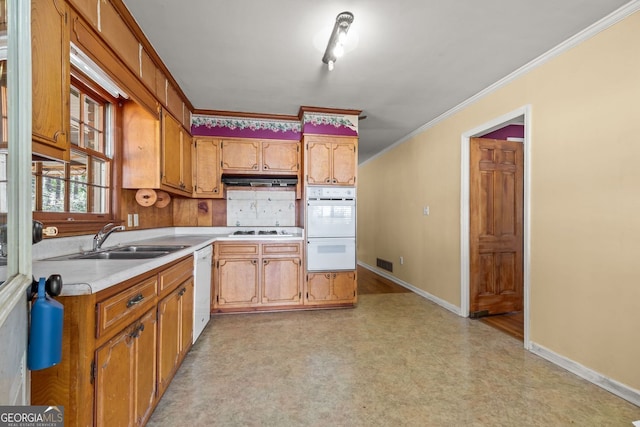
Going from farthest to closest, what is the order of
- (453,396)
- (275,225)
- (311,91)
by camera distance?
(275,225) < (311,91) < (453,396)

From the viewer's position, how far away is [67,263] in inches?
56.9

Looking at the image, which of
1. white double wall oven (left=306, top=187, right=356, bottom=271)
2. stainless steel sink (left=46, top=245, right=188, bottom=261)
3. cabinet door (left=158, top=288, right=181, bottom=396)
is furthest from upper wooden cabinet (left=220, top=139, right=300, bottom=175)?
cabinet door (left=158, top=288, right=181, bottom=396)

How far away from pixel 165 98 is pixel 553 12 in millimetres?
3094

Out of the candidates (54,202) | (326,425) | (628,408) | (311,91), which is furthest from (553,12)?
(54,202)

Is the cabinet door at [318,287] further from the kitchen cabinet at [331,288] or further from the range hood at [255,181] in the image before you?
the range hood at [255,181]

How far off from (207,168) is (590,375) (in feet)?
13.5

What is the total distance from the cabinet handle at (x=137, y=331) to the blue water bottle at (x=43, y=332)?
0.49 m

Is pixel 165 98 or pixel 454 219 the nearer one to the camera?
pixel 165 98

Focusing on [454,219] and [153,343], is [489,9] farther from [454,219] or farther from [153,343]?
[153,343]

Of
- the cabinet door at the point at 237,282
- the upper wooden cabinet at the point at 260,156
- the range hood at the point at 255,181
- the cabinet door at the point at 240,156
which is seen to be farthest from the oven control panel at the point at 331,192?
the cabinet door at the point at 237,282

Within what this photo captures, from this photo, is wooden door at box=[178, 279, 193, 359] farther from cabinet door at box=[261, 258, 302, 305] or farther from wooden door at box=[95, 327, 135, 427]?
cabinet door at box=[261, 258, 302, 305]

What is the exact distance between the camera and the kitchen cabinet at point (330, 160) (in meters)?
3.57

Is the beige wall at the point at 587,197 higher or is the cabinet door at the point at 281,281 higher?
the beige wall at the point at 587,197

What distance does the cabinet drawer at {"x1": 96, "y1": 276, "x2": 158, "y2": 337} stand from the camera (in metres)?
1.12
